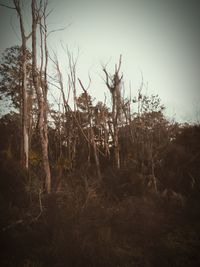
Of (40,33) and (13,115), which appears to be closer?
(40,33)

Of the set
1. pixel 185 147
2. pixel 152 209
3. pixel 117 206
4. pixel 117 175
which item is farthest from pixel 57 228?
pixel 185 147

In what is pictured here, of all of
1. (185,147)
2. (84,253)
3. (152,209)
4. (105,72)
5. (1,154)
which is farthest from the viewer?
(105,72)

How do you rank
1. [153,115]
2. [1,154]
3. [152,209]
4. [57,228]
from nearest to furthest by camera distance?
[57,228]
[152,209]
[1,154]
[153,115]

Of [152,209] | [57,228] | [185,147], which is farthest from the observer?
[185,147]

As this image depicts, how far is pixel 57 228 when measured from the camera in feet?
21.8

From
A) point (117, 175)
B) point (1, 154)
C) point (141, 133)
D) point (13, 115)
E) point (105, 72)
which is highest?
point (105, 72)

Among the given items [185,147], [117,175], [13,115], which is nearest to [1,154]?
[117,175]

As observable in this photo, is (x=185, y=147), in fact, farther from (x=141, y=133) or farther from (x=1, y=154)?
(x=1, y=154)

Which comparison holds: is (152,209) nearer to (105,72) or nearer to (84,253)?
(84,253)

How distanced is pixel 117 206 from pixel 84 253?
11.6 feet

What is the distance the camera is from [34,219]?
702cm

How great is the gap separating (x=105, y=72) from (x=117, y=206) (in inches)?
403

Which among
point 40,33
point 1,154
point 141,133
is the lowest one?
point 1,154

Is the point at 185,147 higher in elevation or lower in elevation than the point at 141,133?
lower
